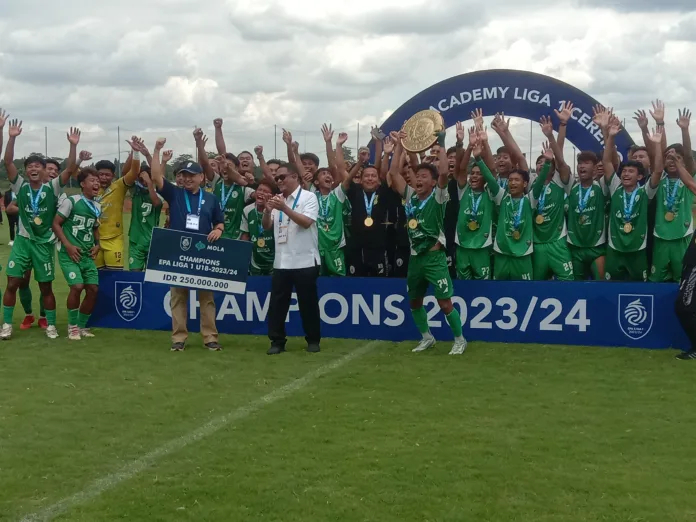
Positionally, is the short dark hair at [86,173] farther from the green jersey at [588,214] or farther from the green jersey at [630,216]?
the green jersey at [630,216]

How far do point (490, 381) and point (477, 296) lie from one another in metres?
1.88

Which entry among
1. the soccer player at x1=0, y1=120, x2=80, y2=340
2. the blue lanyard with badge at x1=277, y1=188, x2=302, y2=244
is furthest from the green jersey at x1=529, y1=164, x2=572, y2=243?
the soccer player at x1=0, y1=120, x2=80, y2=340

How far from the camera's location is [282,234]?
816cm

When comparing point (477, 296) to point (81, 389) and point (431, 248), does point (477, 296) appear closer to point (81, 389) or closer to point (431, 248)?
point (431, 248)

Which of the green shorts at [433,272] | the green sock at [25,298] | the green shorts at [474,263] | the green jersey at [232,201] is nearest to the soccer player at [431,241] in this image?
the green shorts at [433,272]

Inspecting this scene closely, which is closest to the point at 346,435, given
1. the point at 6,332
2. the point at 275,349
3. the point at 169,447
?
the point at 169,447

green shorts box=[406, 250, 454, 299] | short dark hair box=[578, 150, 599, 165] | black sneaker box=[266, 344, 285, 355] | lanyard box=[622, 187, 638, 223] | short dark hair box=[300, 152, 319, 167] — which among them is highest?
short dark hair box=[300, 152, 319, 167]

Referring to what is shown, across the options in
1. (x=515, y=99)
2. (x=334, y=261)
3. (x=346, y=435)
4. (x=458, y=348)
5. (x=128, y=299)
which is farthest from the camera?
(x=515, y=99)

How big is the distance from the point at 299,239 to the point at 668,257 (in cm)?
369

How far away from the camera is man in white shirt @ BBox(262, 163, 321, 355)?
8.09 metres

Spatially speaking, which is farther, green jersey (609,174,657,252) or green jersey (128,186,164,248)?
green jersey (128,186,164,248)

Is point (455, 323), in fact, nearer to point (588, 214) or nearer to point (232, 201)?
point (588, 214)

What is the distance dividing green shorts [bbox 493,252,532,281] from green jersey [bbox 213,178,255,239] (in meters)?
2.96

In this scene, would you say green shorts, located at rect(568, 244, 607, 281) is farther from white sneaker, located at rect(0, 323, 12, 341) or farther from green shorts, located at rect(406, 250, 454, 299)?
white sneaker, located at rect(0, 323, 12, 341)
